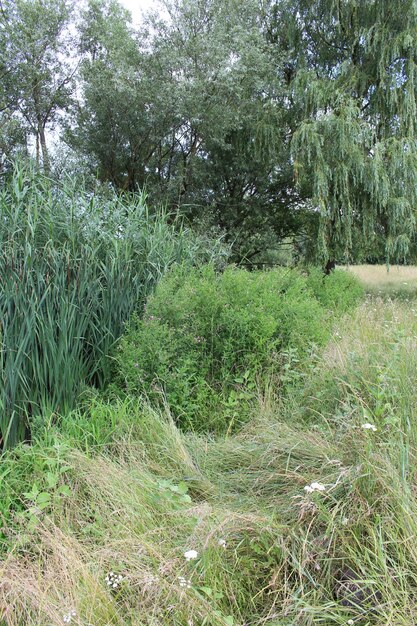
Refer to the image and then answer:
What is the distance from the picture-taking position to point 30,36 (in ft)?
28.1

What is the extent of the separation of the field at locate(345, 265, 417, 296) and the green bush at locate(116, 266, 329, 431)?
19.9 ft

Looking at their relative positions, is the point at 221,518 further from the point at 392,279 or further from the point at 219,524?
the point at 392,279

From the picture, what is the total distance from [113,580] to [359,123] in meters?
7.39

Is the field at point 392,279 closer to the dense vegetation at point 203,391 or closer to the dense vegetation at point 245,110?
the dense vegetation at point 245,110

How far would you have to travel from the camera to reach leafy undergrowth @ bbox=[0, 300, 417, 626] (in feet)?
4.43

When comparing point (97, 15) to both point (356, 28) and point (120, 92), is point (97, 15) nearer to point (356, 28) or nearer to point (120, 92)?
point (120, 92)

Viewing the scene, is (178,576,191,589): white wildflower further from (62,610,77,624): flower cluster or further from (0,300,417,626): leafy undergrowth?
(62,610,77,624): flower cluster

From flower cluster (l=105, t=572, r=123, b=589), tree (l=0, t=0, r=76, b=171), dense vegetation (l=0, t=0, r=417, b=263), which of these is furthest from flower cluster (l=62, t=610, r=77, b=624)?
tree (l=0, t=0, r=76, b=171)

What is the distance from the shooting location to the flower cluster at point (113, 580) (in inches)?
55.0

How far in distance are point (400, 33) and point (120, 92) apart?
484 centimetres

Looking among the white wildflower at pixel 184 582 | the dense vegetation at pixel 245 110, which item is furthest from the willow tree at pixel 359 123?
the white wildflower at pixel 184 582

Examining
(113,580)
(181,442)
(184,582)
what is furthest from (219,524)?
(181,442)

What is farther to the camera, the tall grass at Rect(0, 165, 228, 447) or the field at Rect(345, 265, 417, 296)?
the field at Rect(345, 265, 417, 296)

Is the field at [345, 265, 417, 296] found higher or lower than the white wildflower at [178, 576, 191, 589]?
higher
